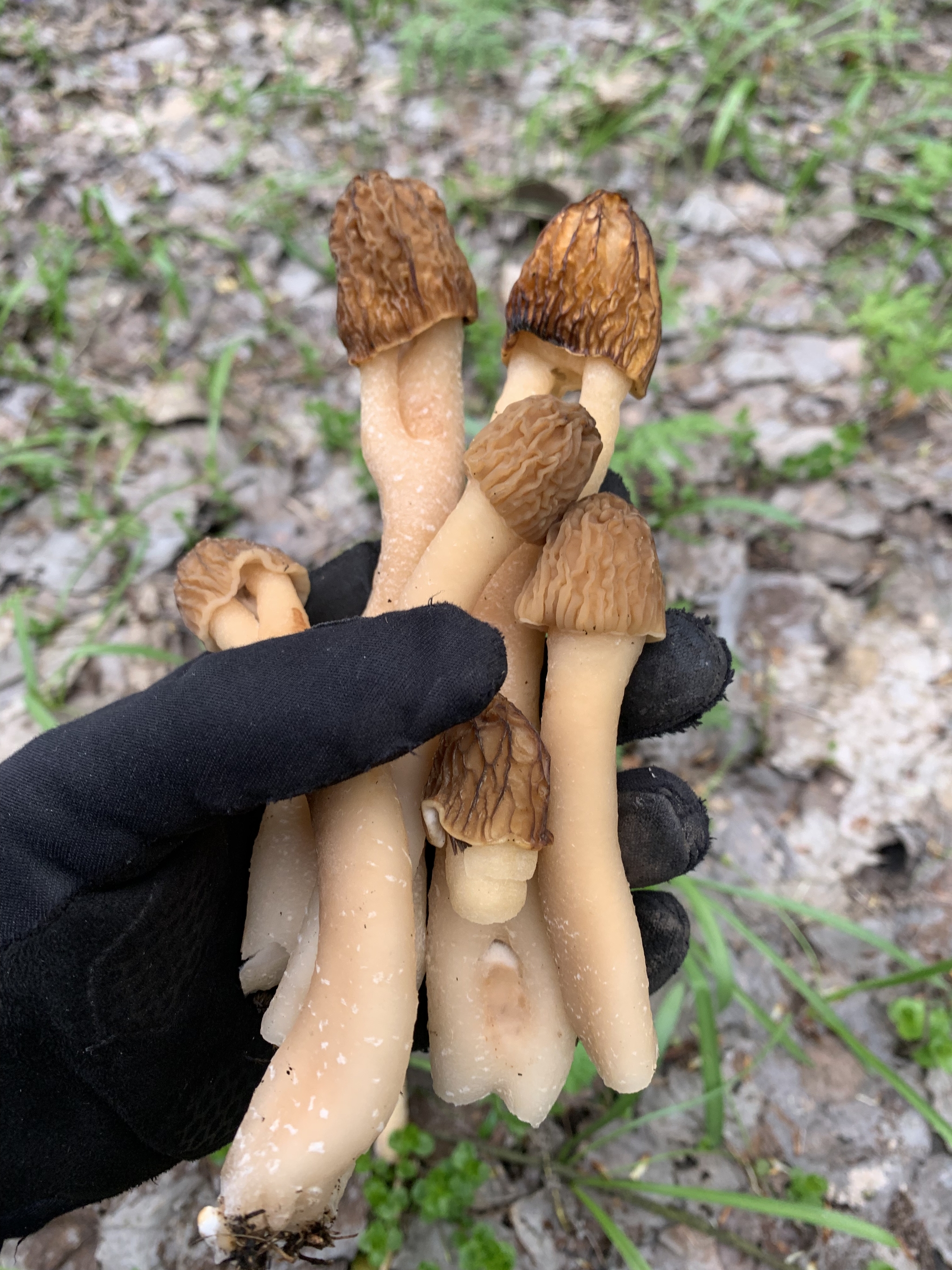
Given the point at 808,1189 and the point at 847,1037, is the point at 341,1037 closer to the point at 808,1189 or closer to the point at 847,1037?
the point at 808,1189

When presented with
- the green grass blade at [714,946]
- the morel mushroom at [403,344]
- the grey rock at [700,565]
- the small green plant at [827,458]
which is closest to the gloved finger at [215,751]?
the morel mushroom at [403,344]

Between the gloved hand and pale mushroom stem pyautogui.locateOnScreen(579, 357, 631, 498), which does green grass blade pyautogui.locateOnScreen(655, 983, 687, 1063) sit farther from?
pale mushroom stem pyautogui.locateOnScreen(579, 357, 631, 498)

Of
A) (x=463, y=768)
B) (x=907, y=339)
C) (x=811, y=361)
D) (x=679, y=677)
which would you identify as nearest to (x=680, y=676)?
(x=679, y=677)

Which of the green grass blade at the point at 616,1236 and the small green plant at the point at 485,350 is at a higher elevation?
the small green plant at the point at 485,350

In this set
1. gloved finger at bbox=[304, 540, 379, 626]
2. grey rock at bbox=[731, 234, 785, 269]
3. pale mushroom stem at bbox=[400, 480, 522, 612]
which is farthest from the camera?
grey rock at bbox=[731, 234, 785, 269]

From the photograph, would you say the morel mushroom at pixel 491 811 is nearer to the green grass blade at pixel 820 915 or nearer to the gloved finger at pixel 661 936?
the gloved finger at pixel 661 936

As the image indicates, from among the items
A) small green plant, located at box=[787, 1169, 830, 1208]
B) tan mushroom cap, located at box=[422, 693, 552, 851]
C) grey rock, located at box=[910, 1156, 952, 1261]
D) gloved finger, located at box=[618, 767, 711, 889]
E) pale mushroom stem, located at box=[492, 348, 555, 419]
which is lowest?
grey rock, located at box=[910, 1156, 952, 1261]

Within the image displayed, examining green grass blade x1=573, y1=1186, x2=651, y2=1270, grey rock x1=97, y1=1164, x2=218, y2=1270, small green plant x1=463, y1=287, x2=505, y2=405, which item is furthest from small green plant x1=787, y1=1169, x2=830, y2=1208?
small green plant x1=463, y1=287, x2=505, y2=405

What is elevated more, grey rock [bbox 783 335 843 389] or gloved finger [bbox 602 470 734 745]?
gloved finger [bbox 602 470 734 745]
